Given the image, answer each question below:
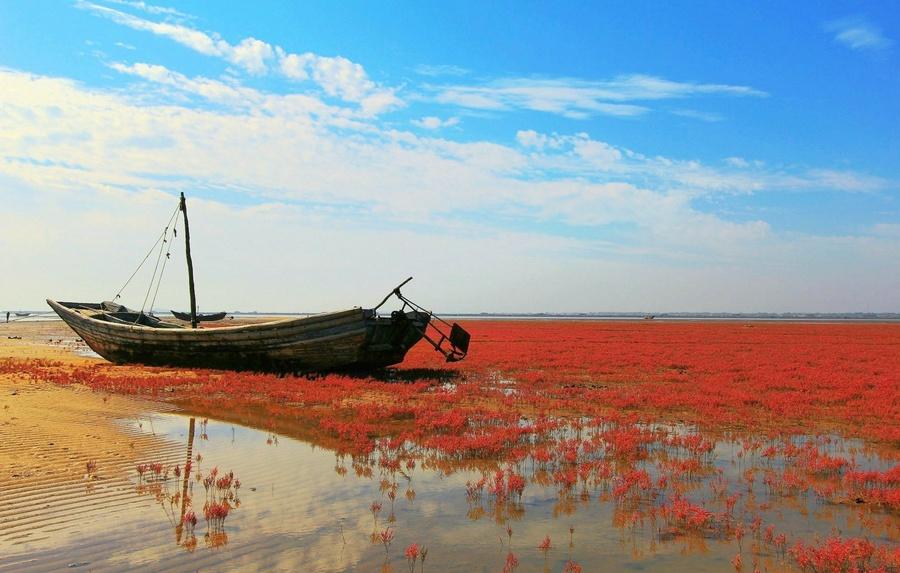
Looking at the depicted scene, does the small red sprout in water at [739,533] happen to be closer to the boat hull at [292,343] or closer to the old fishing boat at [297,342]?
the old fishing boat at [297,342]

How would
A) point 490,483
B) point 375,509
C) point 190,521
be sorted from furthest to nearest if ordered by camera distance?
point 490,483, point 375,509, point 190,521

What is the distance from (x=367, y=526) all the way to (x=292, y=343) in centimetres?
1509

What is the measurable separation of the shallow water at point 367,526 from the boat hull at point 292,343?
36.3 ft

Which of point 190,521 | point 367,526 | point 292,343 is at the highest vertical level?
point 292,343

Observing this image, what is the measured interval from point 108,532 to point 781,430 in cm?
1266

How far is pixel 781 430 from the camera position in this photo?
527 inches

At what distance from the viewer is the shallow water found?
6.07 metres

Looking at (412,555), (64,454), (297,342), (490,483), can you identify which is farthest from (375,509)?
(297,342)

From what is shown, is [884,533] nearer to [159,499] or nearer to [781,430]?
[781,430]

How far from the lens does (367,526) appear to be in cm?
709

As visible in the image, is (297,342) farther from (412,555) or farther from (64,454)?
(412,555)

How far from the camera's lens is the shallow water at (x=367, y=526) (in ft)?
19.9

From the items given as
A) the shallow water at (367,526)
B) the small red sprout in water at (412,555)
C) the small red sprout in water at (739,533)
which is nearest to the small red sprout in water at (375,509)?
the shallow water at (367,526)

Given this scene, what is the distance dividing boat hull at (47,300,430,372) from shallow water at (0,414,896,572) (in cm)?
1107
